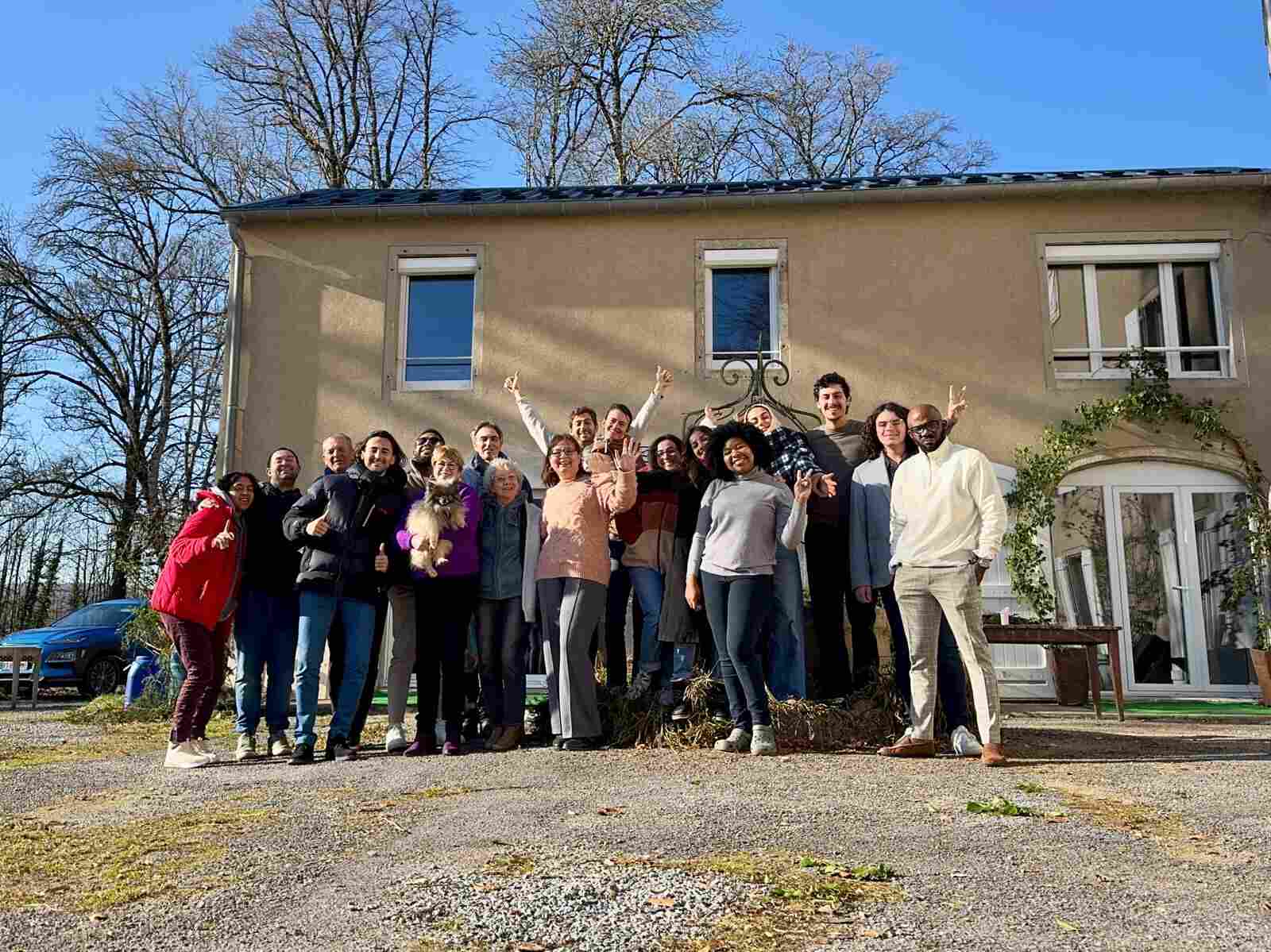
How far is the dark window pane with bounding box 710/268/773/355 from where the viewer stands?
486 inches

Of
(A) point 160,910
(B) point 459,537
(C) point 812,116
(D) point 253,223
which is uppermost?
(C) point 812,116

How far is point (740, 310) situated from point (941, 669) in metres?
7.04

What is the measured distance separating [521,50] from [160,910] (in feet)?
74.2

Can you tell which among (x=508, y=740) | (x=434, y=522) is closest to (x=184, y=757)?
(x=508, y=740)

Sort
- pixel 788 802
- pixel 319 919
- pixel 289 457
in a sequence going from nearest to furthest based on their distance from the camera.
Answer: pixel 319 919
pixel 788 802
pixel 289 457

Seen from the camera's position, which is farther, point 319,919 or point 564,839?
point 564,839

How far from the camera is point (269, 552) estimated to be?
6.55 metres

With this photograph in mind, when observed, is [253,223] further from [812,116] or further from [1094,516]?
[812,116]

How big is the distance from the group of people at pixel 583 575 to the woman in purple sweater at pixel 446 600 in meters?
0.01

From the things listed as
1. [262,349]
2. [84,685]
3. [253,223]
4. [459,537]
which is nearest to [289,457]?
[459,537]

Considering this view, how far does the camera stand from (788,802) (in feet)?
15.1

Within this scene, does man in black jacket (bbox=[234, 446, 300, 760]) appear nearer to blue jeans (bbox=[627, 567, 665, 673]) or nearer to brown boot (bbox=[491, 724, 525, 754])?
brown boot (bbox=[491, 724, 525, 754])

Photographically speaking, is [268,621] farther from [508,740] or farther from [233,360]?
[233,360]

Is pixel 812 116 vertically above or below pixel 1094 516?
above
